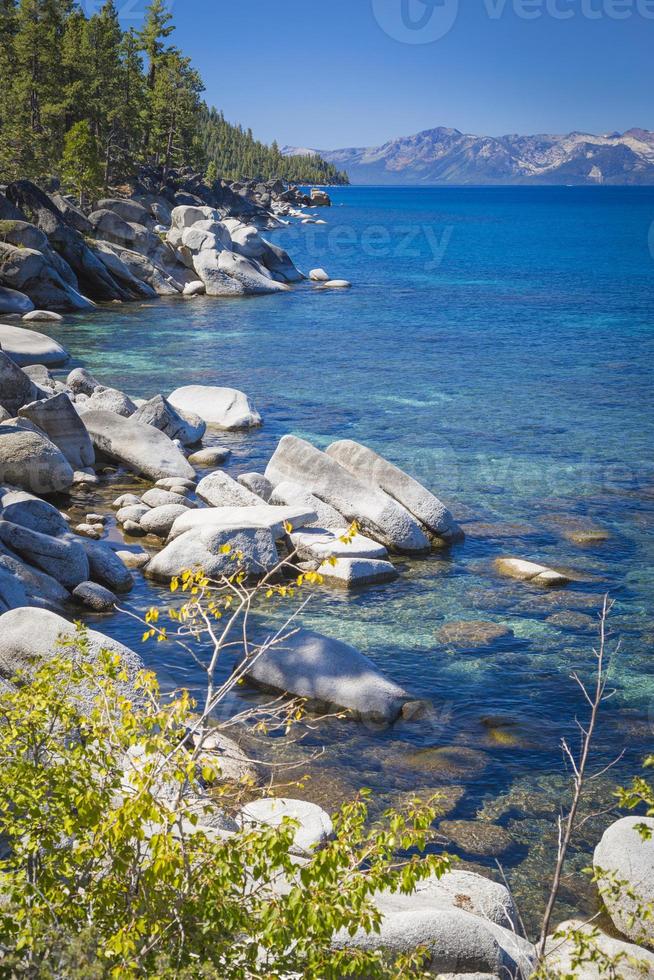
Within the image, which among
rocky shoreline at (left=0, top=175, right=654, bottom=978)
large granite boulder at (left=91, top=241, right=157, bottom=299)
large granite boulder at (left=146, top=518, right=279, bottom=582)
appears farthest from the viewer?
large granite boulder at (left=91, top=241, right=157, bottom=299)

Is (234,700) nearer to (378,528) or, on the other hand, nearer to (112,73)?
(378,528)

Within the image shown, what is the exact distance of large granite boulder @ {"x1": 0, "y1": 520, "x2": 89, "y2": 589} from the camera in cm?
1440

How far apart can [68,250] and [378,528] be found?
34.8m

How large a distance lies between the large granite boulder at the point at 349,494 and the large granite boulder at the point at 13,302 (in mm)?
25617

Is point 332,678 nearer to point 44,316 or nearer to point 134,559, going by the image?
point 134,559

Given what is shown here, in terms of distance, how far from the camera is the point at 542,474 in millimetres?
21891

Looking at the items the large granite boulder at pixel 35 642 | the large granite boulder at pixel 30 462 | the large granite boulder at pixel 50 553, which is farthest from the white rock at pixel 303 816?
the large granite boulder at pixel 30 462

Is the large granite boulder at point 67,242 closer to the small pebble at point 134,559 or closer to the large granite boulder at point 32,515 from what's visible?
the large granite boulder at point 32,515

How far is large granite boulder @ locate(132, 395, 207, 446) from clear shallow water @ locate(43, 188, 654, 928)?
113 centimetres

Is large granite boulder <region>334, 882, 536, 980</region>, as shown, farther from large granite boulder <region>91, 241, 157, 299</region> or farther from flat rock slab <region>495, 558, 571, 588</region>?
large granite boulder <region>91, 241, 157, 299</region>

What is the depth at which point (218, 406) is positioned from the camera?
84.3ft

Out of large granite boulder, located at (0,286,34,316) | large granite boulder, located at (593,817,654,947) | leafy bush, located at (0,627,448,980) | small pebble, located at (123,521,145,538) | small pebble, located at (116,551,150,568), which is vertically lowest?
large granite boulder, located at (593,817,654,947)

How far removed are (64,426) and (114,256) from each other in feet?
106

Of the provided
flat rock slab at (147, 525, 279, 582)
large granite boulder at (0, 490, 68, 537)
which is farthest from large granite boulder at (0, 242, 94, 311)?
flat rock slab at (147, 525, 279, 582)
